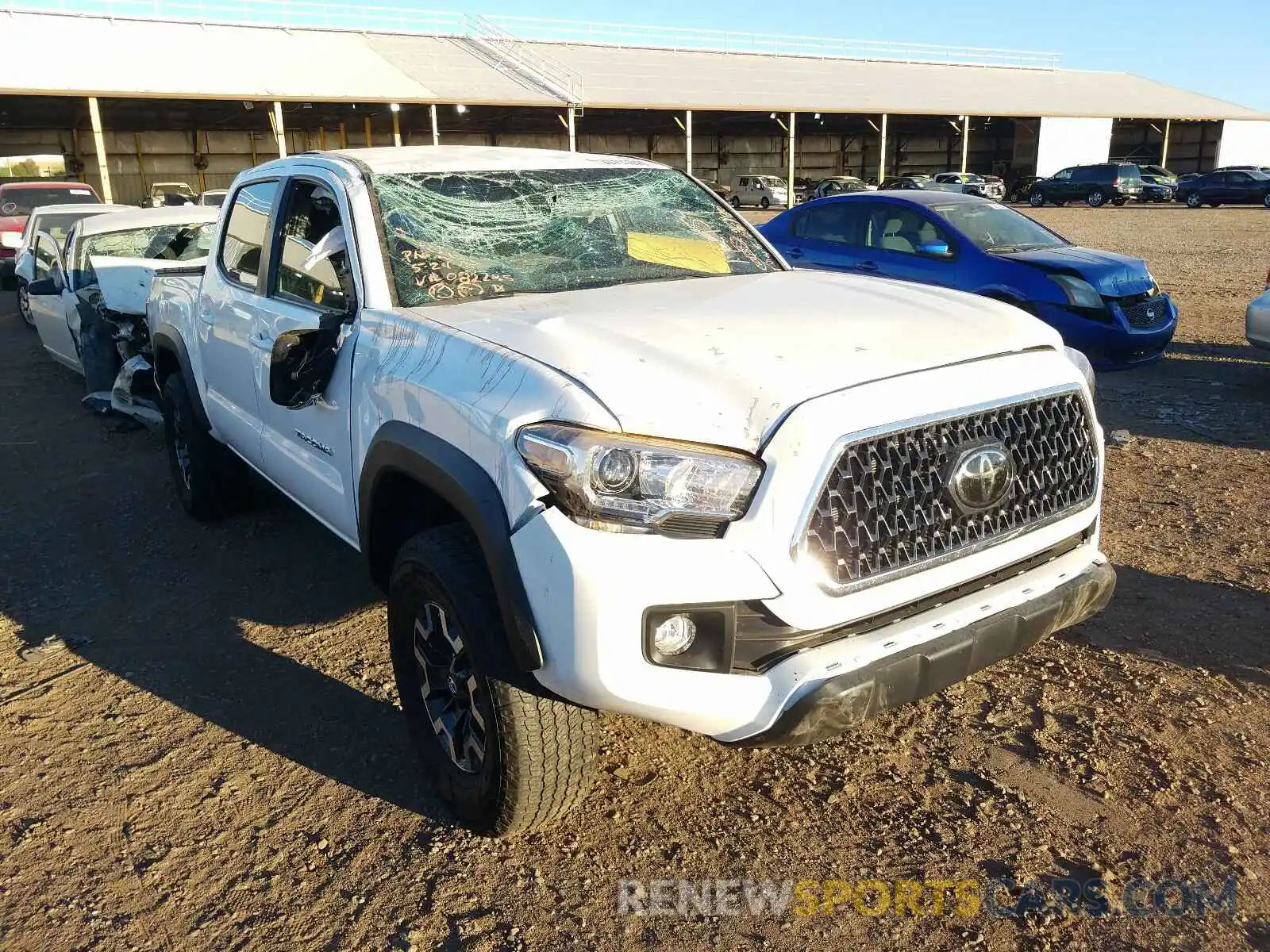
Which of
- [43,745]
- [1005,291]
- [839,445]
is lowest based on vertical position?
[43,745]

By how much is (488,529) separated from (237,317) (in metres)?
2.43

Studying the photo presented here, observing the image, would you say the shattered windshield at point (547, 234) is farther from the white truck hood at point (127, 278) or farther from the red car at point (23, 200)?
the red car at point (23, 200)

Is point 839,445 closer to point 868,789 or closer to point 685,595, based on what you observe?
point 685,595

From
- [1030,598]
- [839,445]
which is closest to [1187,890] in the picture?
[1030,598]

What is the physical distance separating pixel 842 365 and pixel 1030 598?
834 millimetres

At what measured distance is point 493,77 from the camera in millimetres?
36000

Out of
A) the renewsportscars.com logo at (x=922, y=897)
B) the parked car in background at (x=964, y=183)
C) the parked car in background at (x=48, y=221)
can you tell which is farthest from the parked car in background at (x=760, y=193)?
the renewsportscars.com logo at (x=922, y=897)

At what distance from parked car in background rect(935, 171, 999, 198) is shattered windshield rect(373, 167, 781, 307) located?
32773mm

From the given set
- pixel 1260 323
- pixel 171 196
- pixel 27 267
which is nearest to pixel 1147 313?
pixel 1260 323

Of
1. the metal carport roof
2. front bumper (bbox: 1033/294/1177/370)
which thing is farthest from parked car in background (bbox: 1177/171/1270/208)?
front bumper (bbox: 1033/294/1177/370)

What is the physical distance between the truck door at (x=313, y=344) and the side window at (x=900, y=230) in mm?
6433

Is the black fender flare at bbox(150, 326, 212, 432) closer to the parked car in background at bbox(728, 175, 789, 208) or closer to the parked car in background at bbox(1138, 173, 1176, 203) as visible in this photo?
the parked car in background at bbox(728, 175, 789, 208)

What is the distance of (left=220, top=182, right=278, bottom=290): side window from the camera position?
4246 mm

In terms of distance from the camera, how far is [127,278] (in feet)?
27.5
